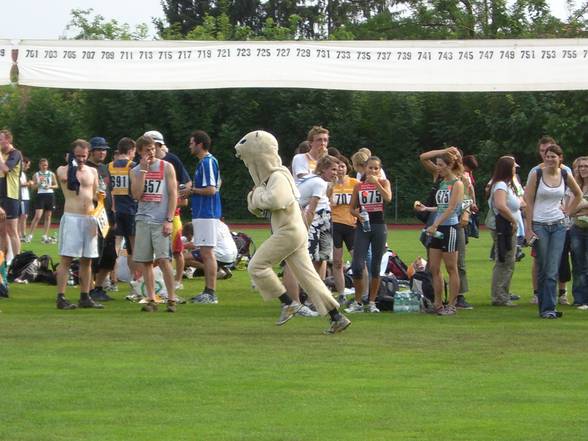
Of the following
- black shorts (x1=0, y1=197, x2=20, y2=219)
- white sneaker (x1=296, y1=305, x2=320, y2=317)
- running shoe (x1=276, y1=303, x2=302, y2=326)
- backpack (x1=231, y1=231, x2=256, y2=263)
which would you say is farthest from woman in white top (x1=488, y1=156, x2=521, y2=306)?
backpack (x1=231, y1=231, x2=256, y2=263)

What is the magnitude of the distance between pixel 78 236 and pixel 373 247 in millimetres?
3400

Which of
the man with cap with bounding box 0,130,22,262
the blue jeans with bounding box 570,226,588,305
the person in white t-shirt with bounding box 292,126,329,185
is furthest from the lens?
the man with cap with bounding box 0,130,22,262

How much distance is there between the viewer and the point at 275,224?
13.2m

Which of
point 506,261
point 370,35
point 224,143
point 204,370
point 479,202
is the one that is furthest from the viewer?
point 370,35

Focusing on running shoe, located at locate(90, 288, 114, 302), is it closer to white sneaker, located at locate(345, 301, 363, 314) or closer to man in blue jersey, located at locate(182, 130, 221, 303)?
man in blue jersey, located at locate(182, 130, 221, 303)

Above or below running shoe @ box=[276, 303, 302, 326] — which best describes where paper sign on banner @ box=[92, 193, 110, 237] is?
above

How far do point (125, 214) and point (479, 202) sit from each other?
1068 inches

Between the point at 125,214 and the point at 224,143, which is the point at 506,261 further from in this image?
the point at 224,143

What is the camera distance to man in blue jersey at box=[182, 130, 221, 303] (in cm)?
1616

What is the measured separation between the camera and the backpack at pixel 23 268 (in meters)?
19.0

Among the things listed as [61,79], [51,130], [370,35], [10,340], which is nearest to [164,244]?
[10,340]

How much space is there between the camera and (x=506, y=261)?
53.4 feet

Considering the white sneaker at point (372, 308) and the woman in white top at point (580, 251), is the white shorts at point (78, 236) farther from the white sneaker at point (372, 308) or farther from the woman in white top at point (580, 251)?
the woman in white top at point (580, 251)

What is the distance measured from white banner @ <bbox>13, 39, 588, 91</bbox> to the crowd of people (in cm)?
679
